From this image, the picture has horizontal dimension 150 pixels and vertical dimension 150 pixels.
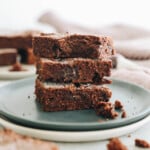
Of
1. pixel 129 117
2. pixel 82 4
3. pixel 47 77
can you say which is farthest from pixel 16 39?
pixel 82 4

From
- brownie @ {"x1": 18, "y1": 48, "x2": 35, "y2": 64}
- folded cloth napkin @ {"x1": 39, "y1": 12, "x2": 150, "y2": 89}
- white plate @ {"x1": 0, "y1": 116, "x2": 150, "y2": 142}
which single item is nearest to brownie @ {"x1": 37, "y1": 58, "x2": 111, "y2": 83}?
white plate @ {"x1": 0, "y1": 116, "x2": 150, "y2": 142}

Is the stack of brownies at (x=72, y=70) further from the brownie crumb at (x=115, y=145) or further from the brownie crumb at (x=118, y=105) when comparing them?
Result: the brownie crumb at (x=115, y=145)

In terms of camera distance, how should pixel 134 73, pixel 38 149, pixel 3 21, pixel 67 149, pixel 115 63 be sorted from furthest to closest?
pixel 3 21 → pixel 115 63 → pixel 134 73 → pixel 67 149 → pixel 38 149

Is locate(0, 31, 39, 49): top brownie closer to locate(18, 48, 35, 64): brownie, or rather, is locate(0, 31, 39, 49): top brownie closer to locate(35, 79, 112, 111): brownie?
locate(18, 48, 35, 64): brownie

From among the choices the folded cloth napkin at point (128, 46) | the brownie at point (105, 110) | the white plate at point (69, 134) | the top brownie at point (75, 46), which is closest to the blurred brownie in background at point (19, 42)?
the folded cloth napkin at point (128, 46)

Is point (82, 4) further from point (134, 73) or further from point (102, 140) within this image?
point (102, 140)
